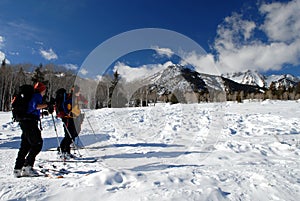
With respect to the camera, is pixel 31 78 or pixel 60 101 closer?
pixel 60 101

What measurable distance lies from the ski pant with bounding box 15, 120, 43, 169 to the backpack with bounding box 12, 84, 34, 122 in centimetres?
13

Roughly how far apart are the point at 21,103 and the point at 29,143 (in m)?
0.81

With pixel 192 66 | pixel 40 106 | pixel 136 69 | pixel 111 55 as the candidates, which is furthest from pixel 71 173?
pixel 136 69

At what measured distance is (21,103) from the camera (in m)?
4.23

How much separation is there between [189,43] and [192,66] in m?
1.45

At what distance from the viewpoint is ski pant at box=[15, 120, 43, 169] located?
427cm

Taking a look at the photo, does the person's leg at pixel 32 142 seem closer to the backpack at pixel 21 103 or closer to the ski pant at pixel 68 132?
the backpack at pixel 21 103

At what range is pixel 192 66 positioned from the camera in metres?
7.81

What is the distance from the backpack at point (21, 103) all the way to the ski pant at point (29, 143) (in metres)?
0.13

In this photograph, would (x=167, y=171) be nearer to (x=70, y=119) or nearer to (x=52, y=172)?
(x=52, y=172)

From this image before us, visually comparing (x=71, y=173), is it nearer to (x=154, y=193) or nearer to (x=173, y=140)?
(x=154, y=193)

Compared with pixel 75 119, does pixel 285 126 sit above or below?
below

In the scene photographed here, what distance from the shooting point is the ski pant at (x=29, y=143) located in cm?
427

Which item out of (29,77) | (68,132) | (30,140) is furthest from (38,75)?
(30,140)
